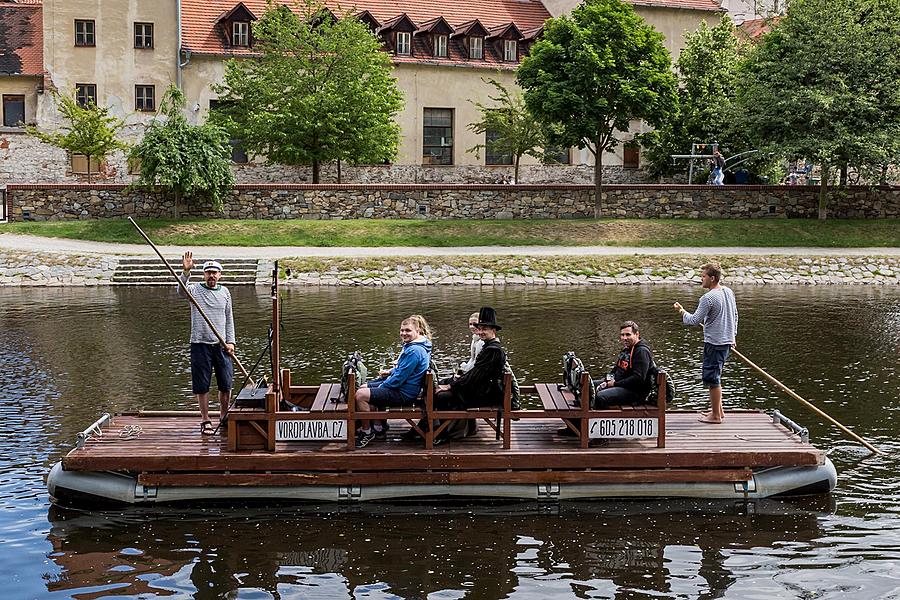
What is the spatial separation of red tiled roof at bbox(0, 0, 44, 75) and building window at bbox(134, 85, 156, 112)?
187 inches

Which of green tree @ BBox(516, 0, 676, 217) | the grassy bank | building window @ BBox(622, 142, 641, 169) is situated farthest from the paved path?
building window @ BBox(622, 142, 641, 169)

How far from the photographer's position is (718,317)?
51.4 ft

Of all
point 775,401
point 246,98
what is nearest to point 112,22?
point 246,98

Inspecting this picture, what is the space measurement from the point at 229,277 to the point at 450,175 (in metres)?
26.7

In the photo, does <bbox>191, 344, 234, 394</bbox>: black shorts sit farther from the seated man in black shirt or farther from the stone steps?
the stone steps

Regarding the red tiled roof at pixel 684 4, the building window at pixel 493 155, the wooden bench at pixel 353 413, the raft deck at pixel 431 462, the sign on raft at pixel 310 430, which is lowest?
the raft deck at pixel 431 462

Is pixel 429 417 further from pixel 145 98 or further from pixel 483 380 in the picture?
pixel 145 98

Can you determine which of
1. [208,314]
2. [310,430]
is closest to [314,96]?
[208,314]

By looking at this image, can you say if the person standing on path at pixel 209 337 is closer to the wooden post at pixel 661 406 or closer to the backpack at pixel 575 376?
the backpack at pixel 575 376

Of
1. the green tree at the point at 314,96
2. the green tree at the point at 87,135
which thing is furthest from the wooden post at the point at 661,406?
the green tree at the point at 87,135

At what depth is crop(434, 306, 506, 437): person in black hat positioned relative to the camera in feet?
46.1

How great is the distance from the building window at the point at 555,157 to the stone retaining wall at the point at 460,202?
6702 mm

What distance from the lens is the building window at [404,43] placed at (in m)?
60.9

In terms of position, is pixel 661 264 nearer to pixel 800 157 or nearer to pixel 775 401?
pixel 800 157
